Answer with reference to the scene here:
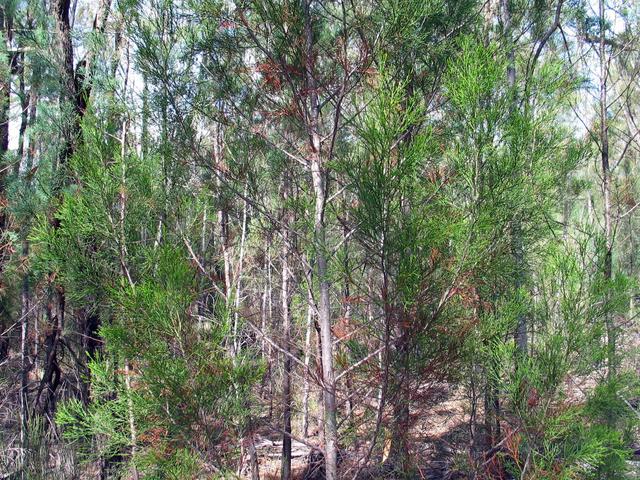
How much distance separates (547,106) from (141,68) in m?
2.41

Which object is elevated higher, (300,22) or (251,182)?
(300,22)

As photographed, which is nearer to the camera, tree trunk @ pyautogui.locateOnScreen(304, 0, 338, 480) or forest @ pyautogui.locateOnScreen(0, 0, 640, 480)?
forest @ pyautogui.locateOnScreen(0, 0, 640, 480)

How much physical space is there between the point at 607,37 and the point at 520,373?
4.07 metres

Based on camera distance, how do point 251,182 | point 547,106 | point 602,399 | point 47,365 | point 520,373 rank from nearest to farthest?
point 520,373, point 547,106, point 602,399, point 251,182, point 47,365

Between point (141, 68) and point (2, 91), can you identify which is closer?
point (141, 68)

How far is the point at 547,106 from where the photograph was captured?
2.95 metres

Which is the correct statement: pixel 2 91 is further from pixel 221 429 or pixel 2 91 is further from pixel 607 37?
pixel 607 37

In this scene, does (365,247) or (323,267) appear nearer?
(365,247)

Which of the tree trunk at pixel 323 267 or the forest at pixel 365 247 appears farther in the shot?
the tree trunk at pixel 323 267

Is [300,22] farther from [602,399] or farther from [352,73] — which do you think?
[602,399]

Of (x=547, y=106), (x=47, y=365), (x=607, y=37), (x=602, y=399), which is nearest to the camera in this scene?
(x=547, y=106)

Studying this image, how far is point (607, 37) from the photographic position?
200 inches

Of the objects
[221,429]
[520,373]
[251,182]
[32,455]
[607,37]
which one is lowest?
[32,455]

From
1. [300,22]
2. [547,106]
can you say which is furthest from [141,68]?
[547,106]
